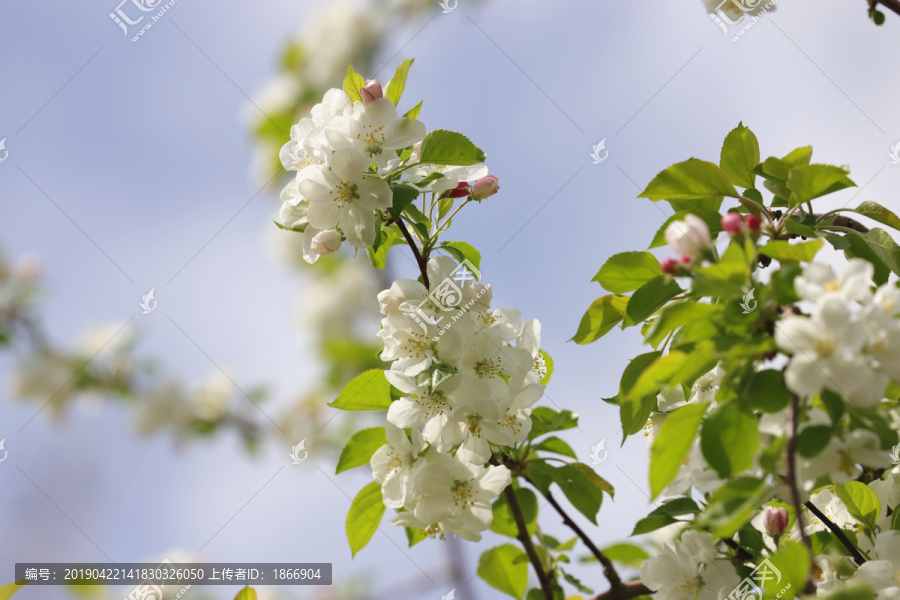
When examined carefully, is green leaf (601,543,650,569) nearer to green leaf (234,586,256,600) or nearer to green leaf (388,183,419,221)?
green leaf (234,586,256,600)

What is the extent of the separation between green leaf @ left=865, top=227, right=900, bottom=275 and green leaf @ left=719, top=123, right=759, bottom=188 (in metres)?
0.22

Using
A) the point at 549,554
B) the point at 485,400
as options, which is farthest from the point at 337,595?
the point at 485,400

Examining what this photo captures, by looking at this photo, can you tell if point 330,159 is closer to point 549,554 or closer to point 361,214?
point 361,214

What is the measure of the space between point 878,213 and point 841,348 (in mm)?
519

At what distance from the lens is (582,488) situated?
1.17 m

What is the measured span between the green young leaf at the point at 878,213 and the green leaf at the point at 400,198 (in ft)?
2.38

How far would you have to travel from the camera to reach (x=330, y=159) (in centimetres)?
109

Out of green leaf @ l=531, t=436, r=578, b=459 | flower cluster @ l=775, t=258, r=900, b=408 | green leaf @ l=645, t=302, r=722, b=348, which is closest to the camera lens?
flower cluster @ l=775, t=258, r=900, b=408

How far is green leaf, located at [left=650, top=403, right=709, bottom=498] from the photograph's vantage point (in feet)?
2.37

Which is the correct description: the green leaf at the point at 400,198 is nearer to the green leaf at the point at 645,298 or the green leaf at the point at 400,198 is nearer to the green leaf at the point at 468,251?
the green leaf at the point at 468,251

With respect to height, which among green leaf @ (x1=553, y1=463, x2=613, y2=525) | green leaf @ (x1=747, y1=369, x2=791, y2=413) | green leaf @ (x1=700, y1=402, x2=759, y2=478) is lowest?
green leaf @ (x1=700, y1=402, x2=759, y2=478)

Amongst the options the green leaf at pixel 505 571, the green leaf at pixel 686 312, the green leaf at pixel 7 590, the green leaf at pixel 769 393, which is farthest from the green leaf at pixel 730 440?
the green leaf at pixel 7 590

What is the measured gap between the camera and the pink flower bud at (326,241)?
1.12 m

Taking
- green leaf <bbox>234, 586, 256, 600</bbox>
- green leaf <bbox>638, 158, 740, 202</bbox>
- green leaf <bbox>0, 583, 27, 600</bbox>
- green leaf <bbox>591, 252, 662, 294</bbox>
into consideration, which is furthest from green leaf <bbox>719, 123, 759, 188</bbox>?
green leaf <bbox>0, 583, 27, 600</bbox>
